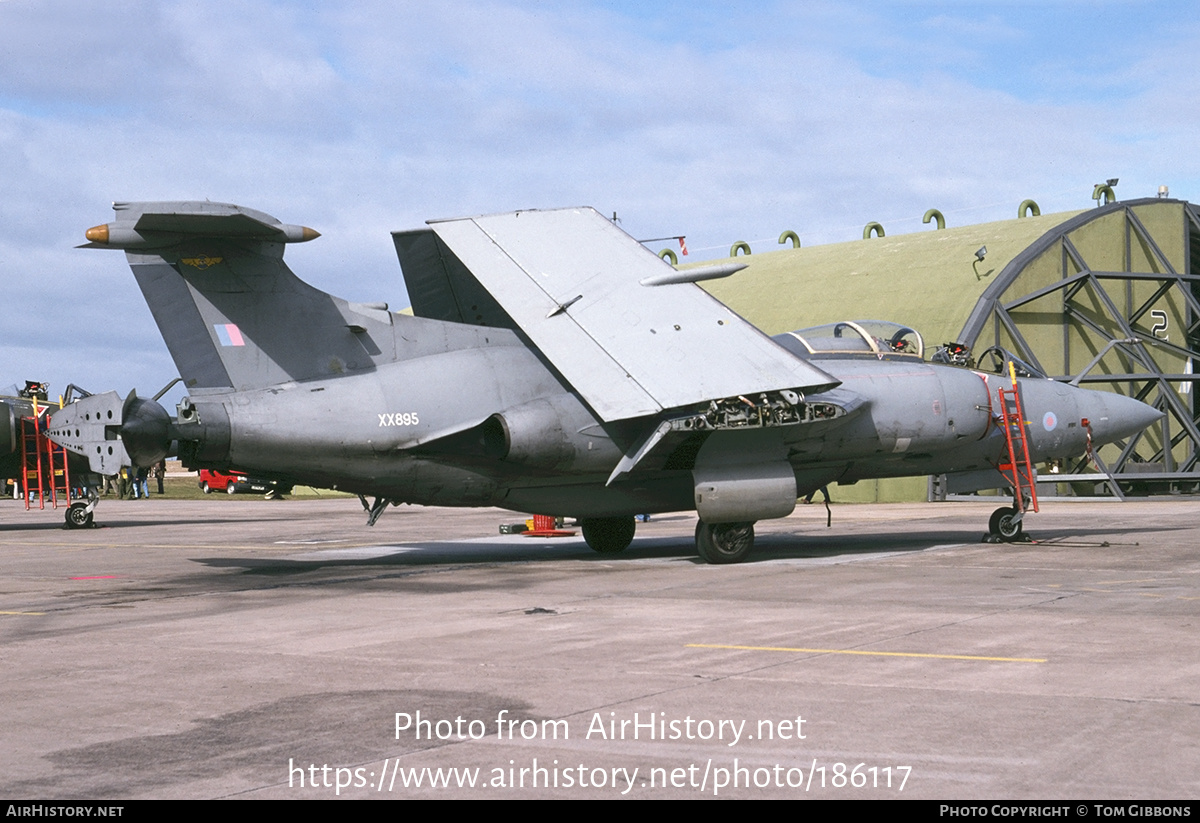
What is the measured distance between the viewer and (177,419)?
48.7ft

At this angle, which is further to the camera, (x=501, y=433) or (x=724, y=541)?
(x=724, y=541)

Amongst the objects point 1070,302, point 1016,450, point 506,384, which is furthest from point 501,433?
point 1070,302

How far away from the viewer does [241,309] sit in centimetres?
1562

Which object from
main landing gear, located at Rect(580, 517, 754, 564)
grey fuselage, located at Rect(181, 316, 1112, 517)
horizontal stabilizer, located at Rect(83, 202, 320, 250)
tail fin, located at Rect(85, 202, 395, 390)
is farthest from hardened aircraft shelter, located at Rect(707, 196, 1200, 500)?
horizontal stabilizer, located at Rect(83, 202, 320, 250)

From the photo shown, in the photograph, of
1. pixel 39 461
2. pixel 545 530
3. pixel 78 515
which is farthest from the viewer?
pixel 78 515

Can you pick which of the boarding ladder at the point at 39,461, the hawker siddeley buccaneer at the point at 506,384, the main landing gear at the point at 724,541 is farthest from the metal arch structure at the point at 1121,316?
the boarding ladder at the point at 39,461

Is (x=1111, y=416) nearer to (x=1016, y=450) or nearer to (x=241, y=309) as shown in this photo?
(x=1016, y=450)

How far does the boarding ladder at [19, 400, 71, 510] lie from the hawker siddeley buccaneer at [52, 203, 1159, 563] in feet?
46.2

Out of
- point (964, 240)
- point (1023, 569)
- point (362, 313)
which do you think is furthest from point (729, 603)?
point (964, 240)

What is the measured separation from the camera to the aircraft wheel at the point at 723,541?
16531mm

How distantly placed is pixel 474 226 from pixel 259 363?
141 inches

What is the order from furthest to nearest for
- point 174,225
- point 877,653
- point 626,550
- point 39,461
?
1. point 39,461
2. point 626,550
3. point 174,225
4. point 877,653

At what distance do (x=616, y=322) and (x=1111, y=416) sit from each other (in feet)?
31.2

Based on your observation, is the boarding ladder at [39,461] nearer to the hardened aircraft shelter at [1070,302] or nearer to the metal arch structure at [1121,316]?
the hardened aircraft shelter at [1070,302]
